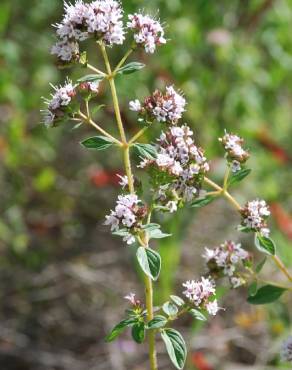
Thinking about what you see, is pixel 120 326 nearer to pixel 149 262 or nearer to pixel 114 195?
pixel 149 262

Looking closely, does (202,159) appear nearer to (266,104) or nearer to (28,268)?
(28,268)

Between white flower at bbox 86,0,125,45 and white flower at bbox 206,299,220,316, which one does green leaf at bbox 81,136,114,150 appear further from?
white flower at bbox 206,299,220,316

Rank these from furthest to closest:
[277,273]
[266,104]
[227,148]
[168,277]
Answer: [266,104] < [277,273] < [168,277] < [227,148]

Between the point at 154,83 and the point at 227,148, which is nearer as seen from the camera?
the point at 227,148

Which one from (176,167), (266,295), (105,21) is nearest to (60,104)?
(105,21)

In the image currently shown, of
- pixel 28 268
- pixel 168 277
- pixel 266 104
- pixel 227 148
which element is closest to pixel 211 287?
pixel 227 148

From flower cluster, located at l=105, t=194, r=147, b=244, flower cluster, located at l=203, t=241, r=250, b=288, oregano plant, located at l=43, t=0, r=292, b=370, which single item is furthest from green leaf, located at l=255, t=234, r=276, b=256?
flower cluster, located at l=105, t=194, r=147, b=244
